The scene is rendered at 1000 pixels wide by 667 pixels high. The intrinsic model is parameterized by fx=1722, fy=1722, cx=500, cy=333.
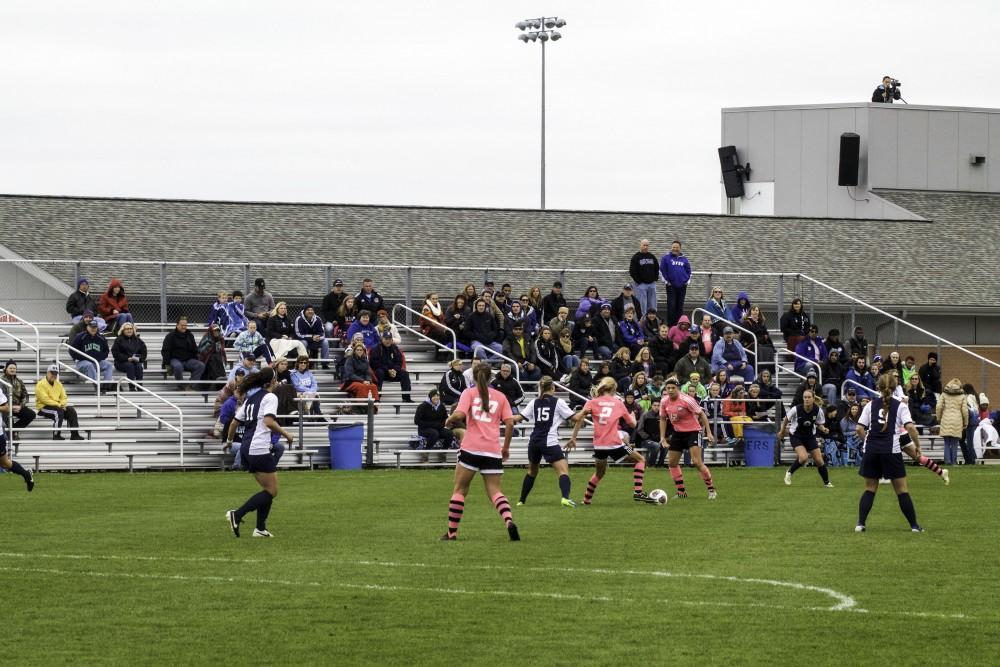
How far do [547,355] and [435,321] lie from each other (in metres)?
2.55

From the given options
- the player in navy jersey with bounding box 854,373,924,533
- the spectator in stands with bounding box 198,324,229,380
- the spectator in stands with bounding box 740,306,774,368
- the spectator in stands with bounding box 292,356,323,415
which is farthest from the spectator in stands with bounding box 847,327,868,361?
the player in navy jersey with bounding box 854,373,924,533

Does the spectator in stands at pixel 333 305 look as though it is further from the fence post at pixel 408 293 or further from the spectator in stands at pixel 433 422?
the spectator in stands at pixel 433 422

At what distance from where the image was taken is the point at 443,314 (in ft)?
120

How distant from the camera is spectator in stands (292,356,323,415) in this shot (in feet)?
104

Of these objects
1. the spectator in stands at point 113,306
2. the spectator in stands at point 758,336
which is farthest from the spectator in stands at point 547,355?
the spectator in stands at point 113,306

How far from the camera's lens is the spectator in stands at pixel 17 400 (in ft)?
96.7

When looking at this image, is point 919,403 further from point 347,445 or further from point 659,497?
point 659,497

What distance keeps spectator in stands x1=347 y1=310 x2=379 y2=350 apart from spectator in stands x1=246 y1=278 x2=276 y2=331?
1.69 m

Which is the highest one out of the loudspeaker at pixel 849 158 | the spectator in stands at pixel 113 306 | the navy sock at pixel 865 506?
the loudspeaker at pixel 849 158

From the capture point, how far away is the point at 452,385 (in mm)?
31672

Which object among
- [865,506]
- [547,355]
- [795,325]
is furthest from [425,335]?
[865,506]

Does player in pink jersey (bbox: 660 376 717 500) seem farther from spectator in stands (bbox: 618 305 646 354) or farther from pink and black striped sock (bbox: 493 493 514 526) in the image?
spectator in stands (bbox: 618 305 646 354)

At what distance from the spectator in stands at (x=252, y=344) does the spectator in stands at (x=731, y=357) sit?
9.08m

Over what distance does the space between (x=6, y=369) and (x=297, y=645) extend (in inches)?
777
